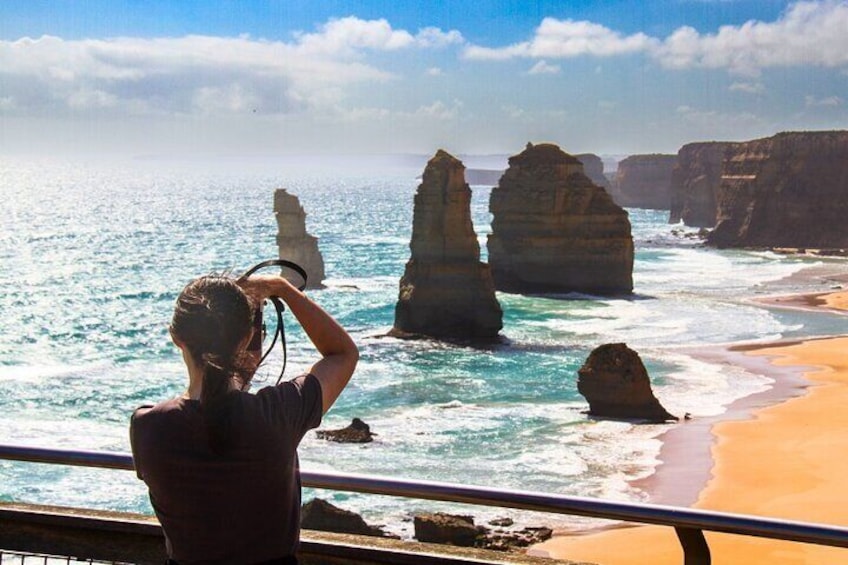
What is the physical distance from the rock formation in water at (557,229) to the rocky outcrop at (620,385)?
32.7 m

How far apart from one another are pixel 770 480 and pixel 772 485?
18.9 inches

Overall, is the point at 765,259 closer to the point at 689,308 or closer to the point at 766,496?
the point at 689,308

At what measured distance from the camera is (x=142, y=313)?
62344 millimetres

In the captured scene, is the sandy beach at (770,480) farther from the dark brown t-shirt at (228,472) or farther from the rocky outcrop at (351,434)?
the dark brown t-shirt at (228,472)

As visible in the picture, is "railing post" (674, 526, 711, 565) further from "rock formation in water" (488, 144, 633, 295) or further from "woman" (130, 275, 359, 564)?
"rock formation in water" (488, 144, 633, 295)

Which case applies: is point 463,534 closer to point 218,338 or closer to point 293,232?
point 218,338

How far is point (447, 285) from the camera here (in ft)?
149

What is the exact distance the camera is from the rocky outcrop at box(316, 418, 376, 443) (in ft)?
87.0

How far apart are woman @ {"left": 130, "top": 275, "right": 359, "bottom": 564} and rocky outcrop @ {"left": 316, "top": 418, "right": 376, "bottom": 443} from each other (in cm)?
2351

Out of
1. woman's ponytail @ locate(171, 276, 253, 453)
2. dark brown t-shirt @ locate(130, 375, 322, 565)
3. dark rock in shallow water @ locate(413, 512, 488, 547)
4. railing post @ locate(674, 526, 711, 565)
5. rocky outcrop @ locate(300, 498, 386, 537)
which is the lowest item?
dark rock in shallow water @ locate(413, 512, 488, 547)

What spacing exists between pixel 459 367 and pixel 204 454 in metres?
37.0

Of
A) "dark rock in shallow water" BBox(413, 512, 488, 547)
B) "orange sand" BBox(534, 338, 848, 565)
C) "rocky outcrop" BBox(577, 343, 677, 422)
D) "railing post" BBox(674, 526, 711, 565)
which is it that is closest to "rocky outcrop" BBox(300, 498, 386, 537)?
"dark rock in shallow water" BBox(413, 512, 488, 547)

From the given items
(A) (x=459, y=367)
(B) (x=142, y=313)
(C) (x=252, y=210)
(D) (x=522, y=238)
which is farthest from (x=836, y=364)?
(C) (x=252, y=210)

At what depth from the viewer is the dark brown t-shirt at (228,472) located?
300 cm
